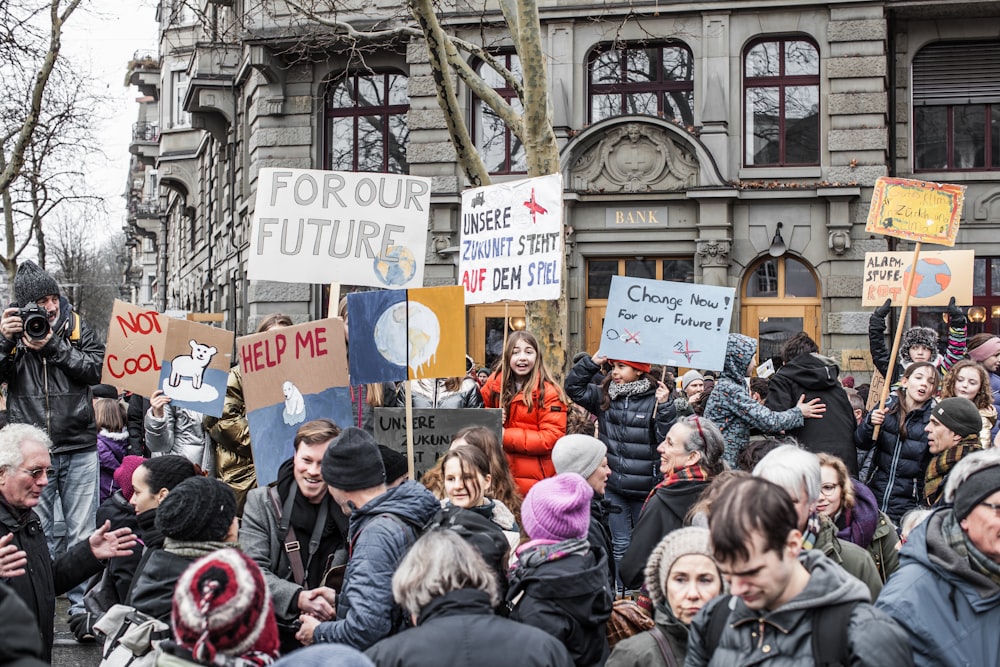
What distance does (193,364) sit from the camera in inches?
294

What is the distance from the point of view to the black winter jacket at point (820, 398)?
7.64m

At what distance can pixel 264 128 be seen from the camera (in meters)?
22.2

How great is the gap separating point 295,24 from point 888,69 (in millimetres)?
11093

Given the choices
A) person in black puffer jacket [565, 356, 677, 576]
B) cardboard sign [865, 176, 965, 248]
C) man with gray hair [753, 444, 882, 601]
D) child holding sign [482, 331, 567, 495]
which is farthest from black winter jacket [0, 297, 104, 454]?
cardboard sign [865, 176, 965, 248]

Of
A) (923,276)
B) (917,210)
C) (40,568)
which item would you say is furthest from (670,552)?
(923,276)

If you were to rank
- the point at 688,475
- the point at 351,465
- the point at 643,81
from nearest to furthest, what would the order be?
1. the point at 351,465
2. the point at 688,475
3. the point at 643,81

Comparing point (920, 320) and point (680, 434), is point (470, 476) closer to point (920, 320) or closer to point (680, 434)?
point (680, 434)

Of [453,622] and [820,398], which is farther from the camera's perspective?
[820,398]

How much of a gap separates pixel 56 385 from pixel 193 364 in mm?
876

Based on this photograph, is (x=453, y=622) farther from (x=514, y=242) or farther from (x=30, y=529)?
(x=514, y=242)

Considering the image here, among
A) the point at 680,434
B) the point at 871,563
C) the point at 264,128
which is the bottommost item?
the point at 871,563

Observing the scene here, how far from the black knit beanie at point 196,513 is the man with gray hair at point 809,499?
1934 mm

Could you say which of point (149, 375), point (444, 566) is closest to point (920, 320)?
point (149, 375)

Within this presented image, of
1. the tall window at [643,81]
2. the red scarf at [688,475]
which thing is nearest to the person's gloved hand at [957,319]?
the red scarf at [688,475]
